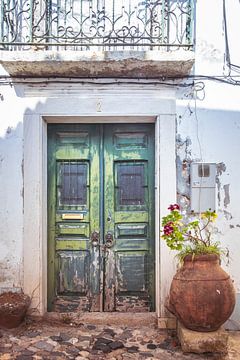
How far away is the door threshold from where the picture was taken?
4695 millimetres

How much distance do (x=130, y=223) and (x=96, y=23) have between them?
2.57m

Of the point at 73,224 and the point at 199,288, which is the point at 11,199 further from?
the point at 199,288

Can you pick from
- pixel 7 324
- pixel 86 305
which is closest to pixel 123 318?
Result: pixel 86 305

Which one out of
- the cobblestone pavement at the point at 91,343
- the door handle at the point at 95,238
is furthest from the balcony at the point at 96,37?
the cobblestone pavement at the point at 91,343

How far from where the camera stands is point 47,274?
16.2 ft

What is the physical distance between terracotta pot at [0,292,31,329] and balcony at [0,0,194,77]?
8.87 feet

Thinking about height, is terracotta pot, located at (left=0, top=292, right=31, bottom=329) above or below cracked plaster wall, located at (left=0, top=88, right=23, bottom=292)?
below

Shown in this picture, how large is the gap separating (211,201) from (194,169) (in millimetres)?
444

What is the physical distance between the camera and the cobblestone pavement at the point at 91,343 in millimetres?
3895

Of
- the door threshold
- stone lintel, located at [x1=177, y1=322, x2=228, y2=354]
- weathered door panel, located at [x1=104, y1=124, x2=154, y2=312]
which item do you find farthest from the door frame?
stone lintel, located at [x1=177, y1=322, x2=228, y2=354]

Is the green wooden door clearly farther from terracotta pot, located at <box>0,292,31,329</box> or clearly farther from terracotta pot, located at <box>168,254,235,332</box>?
terracotta pot, located at <box>168,254,235,332</box>

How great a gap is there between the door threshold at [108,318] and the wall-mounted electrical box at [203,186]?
148 centimetres

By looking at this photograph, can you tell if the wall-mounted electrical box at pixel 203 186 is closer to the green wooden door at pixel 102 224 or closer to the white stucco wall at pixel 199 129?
the white stucco wall at pixel 199 129

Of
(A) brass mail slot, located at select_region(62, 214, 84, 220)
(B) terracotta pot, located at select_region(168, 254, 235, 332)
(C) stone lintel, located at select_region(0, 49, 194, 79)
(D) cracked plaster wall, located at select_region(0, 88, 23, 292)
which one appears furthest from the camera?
(A) brass mail slot, located at select_region(62, 214, 84, 220)
